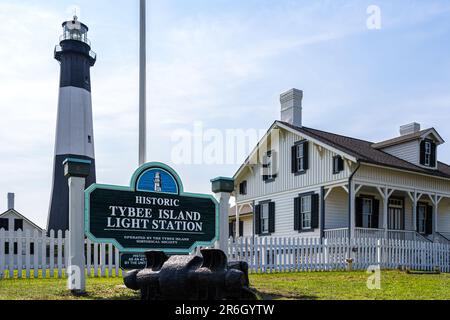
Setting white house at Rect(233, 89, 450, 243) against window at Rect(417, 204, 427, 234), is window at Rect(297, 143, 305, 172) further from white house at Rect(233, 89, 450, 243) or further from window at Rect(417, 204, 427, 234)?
window at Rect(417, 204, 427, 234)

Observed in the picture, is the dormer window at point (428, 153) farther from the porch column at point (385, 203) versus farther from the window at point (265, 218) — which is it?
the window at point (265, 218)

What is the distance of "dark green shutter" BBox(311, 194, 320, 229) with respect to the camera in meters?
23.0

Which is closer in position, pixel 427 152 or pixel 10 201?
pixel 427 152

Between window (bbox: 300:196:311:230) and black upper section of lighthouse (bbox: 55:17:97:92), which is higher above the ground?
black upper section of lighthouse (bbox: 55:17:97:92)

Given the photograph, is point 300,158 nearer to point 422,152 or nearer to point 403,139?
point 403,139

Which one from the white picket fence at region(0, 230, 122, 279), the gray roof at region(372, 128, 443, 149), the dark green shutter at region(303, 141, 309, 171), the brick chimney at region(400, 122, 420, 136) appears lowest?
the white picket fence at region(0, 230, 122, 279)

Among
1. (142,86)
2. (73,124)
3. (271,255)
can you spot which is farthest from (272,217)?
(142,86)

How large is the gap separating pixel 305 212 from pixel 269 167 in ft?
11.9

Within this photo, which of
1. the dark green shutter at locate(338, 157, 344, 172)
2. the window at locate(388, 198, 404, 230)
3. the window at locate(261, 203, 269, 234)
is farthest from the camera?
the window at locate(261, 203, 269, 234)

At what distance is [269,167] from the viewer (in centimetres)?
2670

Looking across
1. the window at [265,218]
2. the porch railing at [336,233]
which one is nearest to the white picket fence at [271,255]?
the porch railing at [336,233]

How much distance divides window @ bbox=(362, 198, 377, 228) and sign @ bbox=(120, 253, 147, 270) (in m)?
16.4

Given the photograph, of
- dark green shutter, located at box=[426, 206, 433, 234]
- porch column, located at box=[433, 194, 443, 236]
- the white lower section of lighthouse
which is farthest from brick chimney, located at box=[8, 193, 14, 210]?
porch column, located at box=[433, 194, 443, 236]
